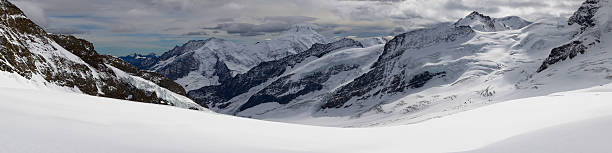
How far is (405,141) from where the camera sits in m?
13.3

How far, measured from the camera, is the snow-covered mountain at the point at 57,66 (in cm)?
8265

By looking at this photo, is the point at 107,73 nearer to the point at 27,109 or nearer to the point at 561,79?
the point at 27,109

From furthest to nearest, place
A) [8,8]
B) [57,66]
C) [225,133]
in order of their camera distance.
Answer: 1. [8,8]
2. [57,66]
3. [225,133]

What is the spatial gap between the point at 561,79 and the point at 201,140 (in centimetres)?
16924

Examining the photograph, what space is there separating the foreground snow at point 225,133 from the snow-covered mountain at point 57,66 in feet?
224

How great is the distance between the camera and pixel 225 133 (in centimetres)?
1255

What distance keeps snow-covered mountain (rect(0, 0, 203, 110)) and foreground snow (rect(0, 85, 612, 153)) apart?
224 feet

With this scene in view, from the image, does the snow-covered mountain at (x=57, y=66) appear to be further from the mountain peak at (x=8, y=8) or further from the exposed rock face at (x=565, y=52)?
the exposed rock face at (x=565, y=52)

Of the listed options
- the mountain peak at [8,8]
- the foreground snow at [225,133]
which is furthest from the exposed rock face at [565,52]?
the mountain peak at [8,8]

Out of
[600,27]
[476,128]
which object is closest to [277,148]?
[476,128]

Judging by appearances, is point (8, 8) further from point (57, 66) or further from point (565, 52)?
point (565, 52)

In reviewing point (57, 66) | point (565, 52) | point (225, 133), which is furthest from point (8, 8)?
point (565, 52)

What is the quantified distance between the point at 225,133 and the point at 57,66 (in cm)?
10739

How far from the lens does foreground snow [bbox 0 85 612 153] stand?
27.3ft
